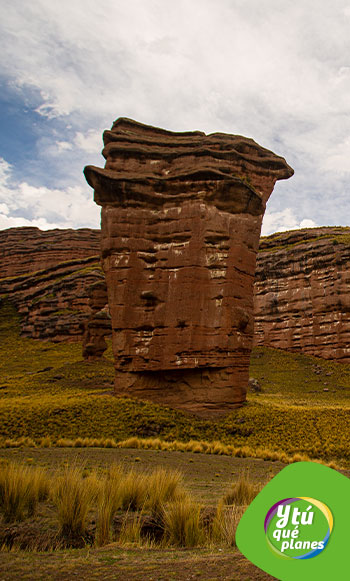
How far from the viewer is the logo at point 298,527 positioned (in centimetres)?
288

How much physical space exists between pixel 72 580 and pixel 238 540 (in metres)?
2.27

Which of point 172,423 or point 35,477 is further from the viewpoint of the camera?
point 172,423

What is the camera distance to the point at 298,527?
299cm

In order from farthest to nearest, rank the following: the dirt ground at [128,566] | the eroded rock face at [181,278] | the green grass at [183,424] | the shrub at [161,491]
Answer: the eroded rock face at [181,278]
the green grass at [183,424]
the shrub at [161,491]
the dirt ground at [128,566]

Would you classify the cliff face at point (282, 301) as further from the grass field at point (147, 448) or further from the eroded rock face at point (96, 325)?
the grass field at point (147, 448)

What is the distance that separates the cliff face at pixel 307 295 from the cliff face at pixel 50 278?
86.9 feet

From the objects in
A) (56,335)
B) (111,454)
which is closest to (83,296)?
(56,335)

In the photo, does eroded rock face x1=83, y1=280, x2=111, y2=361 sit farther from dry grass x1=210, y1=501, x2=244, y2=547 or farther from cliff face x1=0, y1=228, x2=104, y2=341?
dry grass x1=210, y1=501, x2=244, y2=547

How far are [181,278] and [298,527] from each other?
77.8 feet

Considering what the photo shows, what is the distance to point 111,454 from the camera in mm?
16766

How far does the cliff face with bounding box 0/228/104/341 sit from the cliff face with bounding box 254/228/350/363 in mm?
26476

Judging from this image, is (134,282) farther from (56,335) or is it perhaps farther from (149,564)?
(56,335)

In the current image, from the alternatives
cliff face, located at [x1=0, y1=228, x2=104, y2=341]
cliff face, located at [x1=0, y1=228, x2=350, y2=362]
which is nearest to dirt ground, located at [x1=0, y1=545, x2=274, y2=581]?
cliff face, located at [x1=0, y1=228, x2=350, y2=362]

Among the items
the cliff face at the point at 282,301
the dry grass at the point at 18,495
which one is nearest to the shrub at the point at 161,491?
the dry grass at the point at 18,495
